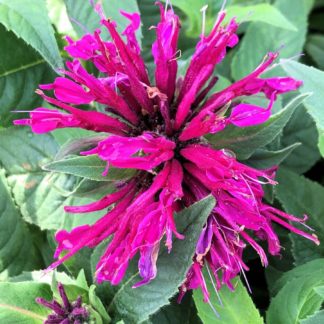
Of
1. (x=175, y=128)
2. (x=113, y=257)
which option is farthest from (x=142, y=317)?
(x=175, y=128)

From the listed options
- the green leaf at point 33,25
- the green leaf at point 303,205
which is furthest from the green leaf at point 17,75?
the green leaf at point 303,205

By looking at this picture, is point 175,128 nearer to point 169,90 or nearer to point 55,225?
point 169,90

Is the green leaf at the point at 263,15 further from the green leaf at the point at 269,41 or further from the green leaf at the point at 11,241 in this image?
the green leaf at the point at 11,241

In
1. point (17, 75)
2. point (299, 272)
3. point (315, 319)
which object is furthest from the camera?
point (17, 75)

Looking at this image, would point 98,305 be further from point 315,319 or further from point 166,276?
point 315,319

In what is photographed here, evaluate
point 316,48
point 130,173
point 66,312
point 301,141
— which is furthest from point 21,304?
point 316,48
